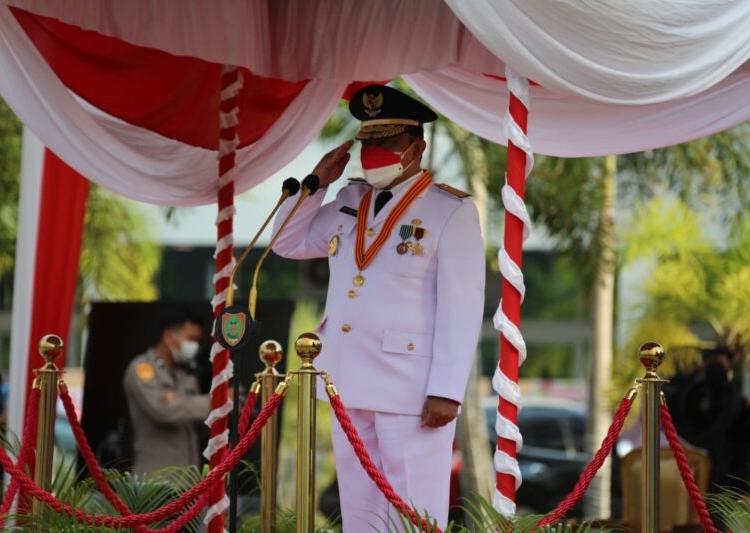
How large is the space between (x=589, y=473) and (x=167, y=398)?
153 inches

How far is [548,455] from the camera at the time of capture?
1370cm

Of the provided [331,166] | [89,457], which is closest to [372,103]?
[331,166]

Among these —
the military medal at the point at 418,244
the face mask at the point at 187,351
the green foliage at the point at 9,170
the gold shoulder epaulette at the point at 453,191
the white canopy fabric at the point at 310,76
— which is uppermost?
the green foliage at the point at 9,170

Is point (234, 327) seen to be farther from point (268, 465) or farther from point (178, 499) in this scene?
point (268, 465)

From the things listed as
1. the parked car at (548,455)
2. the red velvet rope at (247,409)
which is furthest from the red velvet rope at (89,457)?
the parked car at (548,455)

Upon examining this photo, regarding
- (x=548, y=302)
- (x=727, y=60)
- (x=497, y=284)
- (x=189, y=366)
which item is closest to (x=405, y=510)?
(x=727, y=60)

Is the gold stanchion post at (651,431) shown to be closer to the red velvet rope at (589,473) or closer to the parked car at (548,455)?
the red velvet rope at (589,473)

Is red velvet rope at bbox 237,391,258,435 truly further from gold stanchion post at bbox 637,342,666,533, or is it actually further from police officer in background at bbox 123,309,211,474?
police officer in background at bbox 123,309,211,474

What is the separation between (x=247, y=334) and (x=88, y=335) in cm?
381

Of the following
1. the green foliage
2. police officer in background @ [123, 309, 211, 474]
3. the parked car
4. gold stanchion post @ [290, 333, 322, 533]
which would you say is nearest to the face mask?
police officer in background @ [123, 309, 211, 474]

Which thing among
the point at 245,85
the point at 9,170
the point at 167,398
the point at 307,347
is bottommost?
the point at 167,398

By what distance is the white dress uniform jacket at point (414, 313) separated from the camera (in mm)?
5027

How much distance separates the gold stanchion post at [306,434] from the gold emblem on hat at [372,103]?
905 millimetres

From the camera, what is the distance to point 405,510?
179 inches
